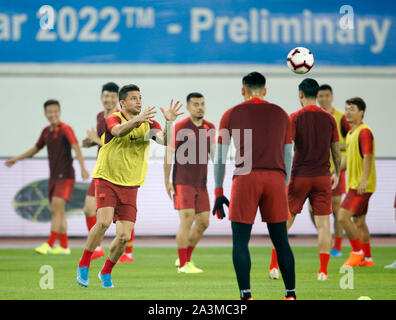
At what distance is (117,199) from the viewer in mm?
8781

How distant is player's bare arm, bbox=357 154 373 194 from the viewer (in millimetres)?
11219

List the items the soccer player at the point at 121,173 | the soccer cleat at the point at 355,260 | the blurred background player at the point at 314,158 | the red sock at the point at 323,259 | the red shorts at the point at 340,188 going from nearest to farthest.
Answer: the soccer player at the point at 121,173 < the blurred background player at the point at 314,158 < the red sock at the point at 323,259 < the soccer cleat at the point at 355,260 < the red shorts at the point at 340,188

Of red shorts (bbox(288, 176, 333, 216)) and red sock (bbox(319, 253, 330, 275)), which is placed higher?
red shorts (bbox(288, 176, 333, 216))

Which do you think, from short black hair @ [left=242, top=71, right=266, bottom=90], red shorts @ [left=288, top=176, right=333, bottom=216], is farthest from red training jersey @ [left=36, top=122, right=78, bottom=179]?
short black hair @ [left=242, top=71, right=266, bottom=90]

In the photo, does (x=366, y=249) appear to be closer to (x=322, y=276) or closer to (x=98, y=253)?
(x=322, y=276)

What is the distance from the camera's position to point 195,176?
36.8 ft

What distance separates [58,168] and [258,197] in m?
7.53

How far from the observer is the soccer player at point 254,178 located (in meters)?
7.15

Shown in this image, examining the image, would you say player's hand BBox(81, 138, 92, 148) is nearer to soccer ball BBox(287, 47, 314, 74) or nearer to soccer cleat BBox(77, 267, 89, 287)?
soccer cleat BBox(77, 267, 89, 287)

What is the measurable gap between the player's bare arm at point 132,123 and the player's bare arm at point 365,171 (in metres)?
4.24

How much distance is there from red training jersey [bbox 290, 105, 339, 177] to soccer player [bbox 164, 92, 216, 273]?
6.64 ft

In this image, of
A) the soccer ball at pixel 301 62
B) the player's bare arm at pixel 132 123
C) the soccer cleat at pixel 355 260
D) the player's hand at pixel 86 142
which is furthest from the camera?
the player's hand at pixel 86 142

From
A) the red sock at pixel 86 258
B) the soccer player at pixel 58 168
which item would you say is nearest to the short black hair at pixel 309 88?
the red sock at pixel 86 258

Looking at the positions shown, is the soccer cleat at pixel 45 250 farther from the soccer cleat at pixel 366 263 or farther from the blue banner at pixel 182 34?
the blue banner at pixel 182 34
